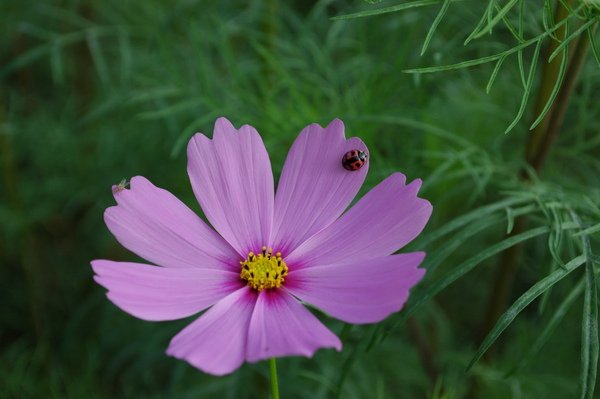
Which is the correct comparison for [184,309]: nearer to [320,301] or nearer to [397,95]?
[320,301]

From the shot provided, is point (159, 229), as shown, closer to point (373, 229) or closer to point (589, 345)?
point (373, 229)

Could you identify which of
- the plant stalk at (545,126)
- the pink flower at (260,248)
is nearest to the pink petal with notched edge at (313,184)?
the pink flower at (260,248)

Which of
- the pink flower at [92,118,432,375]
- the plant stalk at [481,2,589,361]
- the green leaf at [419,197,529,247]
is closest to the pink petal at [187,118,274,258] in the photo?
the pink flower at [92,118,432,375]

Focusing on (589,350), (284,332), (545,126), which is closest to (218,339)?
(284,332)

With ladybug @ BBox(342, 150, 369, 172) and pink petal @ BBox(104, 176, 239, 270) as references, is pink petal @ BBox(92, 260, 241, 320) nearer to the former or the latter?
pink petal @ BBox(104, 176, 239, 270)

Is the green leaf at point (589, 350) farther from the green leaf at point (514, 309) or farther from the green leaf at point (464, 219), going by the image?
the green leaf at point (464, 219)

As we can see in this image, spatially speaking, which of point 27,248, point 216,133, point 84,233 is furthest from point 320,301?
point 84,233
